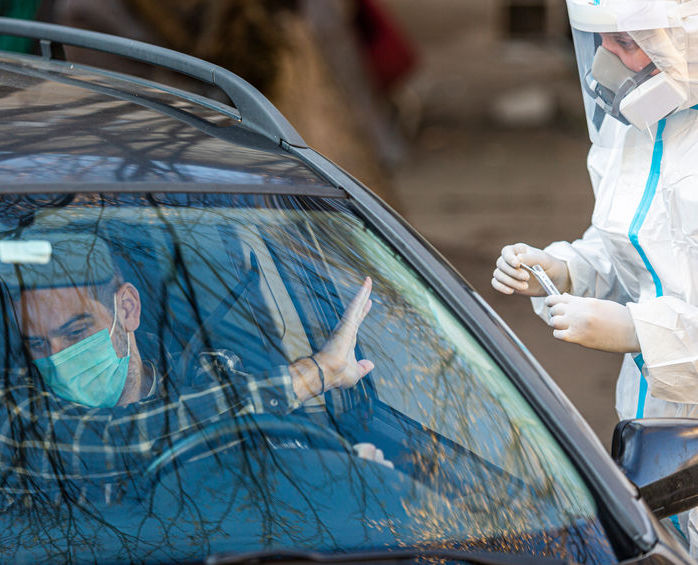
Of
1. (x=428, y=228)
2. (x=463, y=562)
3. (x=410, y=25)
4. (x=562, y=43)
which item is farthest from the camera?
(x=410, y=25)

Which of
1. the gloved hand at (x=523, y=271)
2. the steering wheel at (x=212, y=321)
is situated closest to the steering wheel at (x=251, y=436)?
the steering wheel at (x=212, y=321)

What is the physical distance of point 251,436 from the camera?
1970 mm

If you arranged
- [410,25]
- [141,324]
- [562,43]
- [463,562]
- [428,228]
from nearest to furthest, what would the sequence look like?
[463,562], [141,324], [428,228], [562,43], [410,25]

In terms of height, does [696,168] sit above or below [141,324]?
above

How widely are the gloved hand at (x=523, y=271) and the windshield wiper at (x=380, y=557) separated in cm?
93

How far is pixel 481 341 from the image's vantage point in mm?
2012

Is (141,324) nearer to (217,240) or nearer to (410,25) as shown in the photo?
(217,240)

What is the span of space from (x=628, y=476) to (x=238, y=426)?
0.74 metres

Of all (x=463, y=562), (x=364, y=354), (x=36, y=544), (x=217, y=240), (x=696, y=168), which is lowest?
(x=36, y=544)

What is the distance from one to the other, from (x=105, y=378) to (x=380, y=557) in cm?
77

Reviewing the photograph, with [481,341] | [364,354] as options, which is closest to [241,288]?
[364,354]

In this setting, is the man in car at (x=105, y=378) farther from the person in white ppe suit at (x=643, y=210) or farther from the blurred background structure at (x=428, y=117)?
the blurred background structure at (x=428, y=117)

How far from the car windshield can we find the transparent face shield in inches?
28.6

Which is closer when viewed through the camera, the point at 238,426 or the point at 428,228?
the point at 238,426
